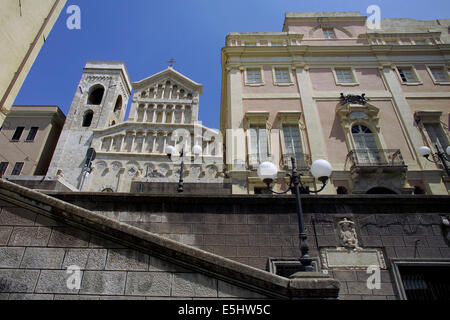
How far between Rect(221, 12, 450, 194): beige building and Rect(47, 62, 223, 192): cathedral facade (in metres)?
5.19

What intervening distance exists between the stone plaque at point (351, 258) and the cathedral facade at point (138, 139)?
40.8 ft

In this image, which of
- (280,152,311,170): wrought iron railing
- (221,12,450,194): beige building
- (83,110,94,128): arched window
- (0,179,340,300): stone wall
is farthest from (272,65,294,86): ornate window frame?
(83,110,94,128): arched window

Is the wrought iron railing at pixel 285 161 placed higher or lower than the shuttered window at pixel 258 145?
lower

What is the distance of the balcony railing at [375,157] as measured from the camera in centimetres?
1444

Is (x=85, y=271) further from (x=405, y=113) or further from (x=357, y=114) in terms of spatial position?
(x=405, y=113)

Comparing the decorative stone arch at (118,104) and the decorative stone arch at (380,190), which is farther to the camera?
the decorative stone arch at (118,104)

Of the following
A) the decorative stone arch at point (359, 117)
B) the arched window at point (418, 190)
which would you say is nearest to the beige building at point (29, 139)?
the decorative stone arch at point (359, 117)

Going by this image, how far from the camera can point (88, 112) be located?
1177 inches

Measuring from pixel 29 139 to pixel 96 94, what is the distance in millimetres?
9872

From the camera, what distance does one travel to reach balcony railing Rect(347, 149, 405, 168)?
14.4 meters

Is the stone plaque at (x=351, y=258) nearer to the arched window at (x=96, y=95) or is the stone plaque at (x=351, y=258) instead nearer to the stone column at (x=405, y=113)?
the stone column at (x=405, y=113)

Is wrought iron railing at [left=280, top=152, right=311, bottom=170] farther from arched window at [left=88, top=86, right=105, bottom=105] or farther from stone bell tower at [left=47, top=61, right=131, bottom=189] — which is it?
arched window at [left=88, top=86, right=105, bottom=105]
